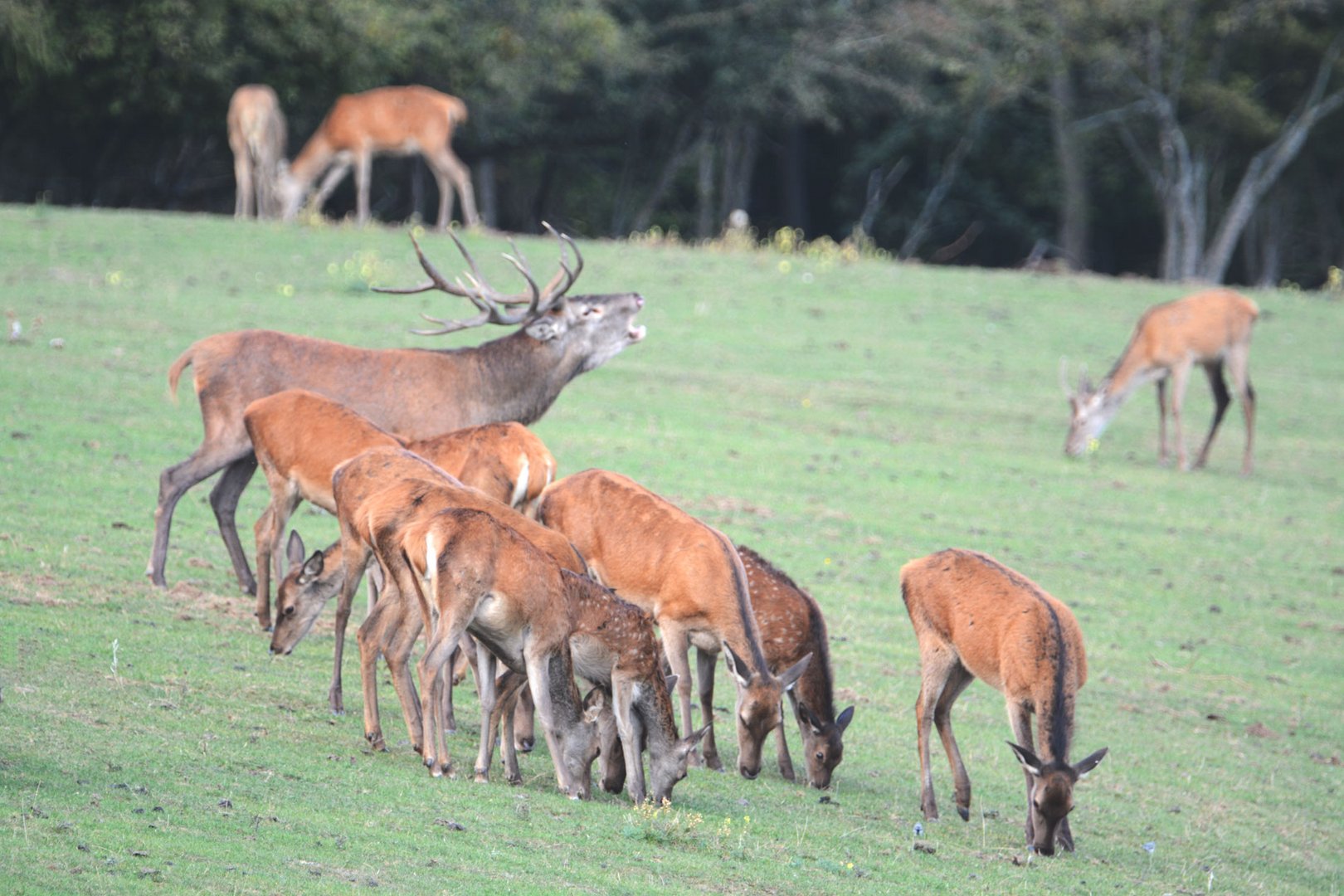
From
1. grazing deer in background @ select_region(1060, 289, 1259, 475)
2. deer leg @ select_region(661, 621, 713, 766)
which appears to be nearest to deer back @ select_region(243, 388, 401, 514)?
deer leg @ select_region(661, 621, 713, 766)

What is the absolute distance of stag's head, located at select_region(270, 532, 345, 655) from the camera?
29.1 feet

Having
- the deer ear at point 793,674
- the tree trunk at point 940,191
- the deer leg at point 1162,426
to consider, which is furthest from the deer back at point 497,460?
the tree trunk at point 940,191

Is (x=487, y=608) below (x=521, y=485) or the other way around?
below

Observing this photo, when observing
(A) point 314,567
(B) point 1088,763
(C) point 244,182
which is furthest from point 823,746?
(C) point 244,182

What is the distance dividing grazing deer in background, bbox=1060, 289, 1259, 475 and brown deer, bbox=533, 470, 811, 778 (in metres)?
11.0

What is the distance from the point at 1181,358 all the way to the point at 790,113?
16.9 m

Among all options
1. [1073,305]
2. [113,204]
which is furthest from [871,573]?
[113,204]

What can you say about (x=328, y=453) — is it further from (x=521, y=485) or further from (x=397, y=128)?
(x=397, y=128)

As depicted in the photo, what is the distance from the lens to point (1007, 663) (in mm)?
8234

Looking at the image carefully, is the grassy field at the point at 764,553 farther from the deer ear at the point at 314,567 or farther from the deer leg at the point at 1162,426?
the deer ear at the point at 314,567

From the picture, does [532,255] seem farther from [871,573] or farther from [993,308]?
[871,573]

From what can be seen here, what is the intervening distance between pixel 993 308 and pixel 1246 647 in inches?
494

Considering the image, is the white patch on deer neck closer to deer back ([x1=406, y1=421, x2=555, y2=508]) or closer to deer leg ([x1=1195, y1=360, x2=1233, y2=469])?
deer back ([x1=406, y1=421, x2=555, y2=508])

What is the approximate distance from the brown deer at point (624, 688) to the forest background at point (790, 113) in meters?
19.8
